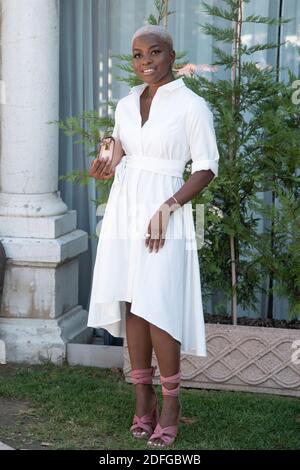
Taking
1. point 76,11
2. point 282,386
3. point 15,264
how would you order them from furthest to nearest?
point 76,11, point 15,264, point 282,386

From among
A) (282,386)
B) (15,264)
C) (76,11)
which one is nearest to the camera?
(282,386)

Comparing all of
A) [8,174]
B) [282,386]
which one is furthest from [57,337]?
[282,386]

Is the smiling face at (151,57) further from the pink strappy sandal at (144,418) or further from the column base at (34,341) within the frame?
the column base at (34,341)

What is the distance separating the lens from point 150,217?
3.97 meters

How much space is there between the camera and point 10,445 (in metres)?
4.18

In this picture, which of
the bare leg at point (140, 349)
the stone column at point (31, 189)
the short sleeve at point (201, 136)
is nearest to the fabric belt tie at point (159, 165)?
the short sleeve at point (201, 136)

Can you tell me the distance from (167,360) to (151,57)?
1290 mm

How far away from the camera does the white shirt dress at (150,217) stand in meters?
3.91

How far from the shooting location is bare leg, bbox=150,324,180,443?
396 centimetres

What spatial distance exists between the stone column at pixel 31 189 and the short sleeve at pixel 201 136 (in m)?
1.80

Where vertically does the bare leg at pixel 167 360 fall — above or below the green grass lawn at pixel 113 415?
above

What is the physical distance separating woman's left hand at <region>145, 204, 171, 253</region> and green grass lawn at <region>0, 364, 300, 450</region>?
2.97ft

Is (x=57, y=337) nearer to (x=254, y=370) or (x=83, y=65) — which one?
(x=254, y=370)

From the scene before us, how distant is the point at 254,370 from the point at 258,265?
0.62 m
